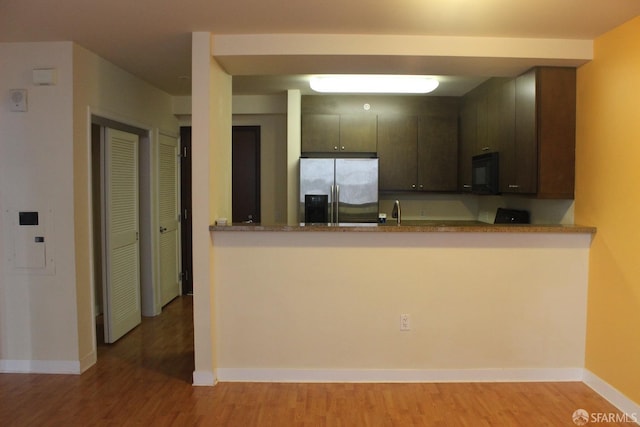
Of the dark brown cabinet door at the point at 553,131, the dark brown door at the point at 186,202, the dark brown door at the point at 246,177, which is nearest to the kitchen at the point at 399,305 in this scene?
the dark brown cabinet door at the point at 553,131

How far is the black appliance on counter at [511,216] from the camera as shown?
423 centimetres

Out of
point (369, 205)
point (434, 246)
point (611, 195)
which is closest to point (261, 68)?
point (434, 246)

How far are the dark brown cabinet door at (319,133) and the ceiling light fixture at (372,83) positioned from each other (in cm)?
85

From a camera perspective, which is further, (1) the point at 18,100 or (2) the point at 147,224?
(2) the point at 147,224

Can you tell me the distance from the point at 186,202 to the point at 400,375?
3.60 metres

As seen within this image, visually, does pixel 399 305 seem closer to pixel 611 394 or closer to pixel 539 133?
pixel 611 394

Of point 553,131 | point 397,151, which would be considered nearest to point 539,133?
point 553,131

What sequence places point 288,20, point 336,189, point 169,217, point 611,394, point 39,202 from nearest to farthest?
point 288,20, point 611,394, point 39,202, point 336,189, point 169,217

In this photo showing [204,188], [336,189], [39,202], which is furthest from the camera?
[336,189]

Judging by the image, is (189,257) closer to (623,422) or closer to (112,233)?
(112,233)

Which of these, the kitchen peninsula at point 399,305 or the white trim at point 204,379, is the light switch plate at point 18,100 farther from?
the white trim at point 204,379

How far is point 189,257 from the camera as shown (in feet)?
19.0

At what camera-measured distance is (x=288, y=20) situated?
9.25 feet

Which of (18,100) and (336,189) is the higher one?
(18,100)
